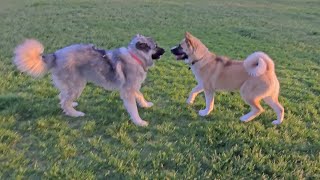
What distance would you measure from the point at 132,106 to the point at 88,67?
2.76ft

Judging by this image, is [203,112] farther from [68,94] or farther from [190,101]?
[68,94]

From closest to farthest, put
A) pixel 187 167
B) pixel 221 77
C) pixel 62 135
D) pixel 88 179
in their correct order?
pixel 88 179 < pixel 187 167 < pixel 62 135 < pixel 221 77

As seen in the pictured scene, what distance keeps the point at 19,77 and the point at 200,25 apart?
30.4 feet

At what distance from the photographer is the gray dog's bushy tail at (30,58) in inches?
193

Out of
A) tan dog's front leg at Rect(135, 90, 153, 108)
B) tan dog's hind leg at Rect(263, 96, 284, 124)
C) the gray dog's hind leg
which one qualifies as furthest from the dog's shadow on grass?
tan dog's hind leg at Rect(263, 96, 284, 124)

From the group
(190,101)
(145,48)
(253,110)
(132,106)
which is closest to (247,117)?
(253,110)

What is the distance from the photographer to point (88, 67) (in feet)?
16.9

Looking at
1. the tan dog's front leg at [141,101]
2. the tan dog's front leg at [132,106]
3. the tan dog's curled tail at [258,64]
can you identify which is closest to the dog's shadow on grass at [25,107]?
the tan dog's front leg at [132,106]

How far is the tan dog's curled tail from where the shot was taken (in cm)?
498

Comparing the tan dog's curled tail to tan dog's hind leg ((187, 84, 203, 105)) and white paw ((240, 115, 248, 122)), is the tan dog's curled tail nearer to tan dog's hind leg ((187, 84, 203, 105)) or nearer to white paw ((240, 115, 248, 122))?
white paw ((240, 115, 248, 122))

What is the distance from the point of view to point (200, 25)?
14.6 metres

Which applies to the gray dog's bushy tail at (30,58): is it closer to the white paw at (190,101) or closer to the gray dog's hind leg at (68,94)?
the gray dog's hind leg at (68,94)

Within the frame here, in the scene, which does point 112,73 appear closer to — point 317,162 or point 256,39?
point 317,162

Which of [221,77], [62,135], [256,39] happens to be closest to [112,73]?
[62,135]
